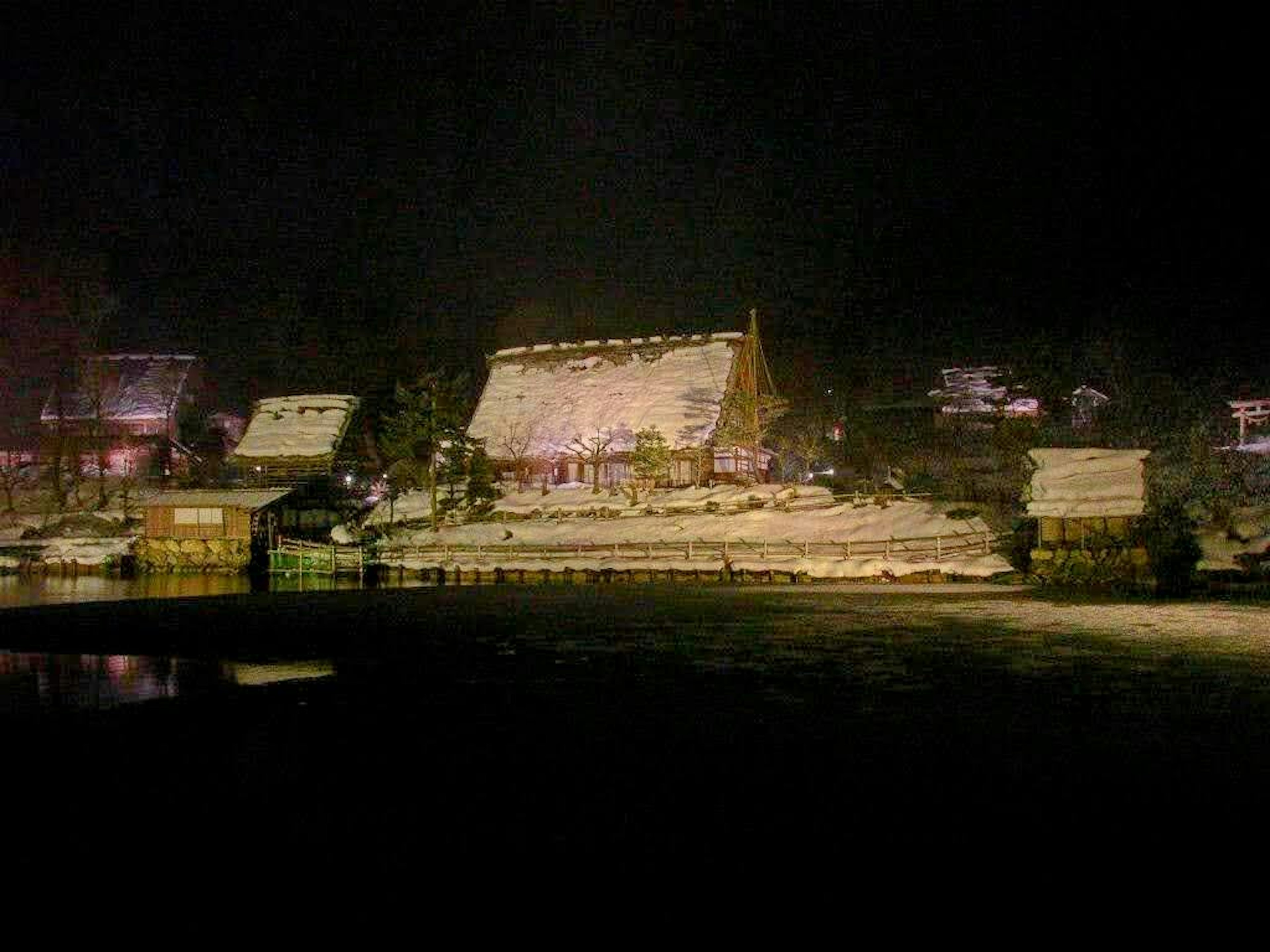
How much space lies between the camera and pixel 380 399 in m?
57.0

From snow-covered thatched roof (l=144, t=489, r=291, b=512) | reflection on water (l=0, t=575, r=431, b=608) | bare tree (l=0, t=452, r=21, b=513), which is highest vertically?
bare tree (l=0, t=452, r=21, b=513)

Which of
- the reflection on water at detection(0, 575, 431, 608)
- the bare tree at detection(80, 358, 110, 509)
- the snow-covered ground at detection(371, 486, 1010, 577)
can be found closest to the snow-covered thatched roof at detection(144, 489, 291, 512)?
the reflection on water at detection(0, 575, 431, 608)

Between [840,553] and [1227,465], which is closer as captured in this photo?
[840,553]

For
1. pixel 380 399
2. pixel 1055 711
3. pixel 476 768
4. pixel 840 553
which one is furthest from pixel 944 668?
pixel 380 399

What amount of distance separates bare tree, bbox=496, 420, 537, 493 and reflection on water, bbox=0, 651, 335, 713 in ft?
100

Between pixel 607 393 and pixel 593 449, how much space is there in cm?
407

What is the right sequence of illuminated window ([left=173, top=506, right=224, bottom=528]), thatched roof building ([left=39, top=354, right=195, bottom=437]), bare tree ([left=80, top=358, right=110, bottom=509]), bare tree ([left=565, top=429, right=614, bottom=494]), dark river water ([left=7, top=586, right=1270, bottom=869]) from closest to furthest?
dark river water ([left=7, top=586, right=1270, bottom=869])
illuminated window ([left=173, top=506, right=224, bottom=528])
bare tree ([left=565, top=429, right=614, bottom=494])
bare tree ([left=80, top=358, right=110, bottom=509])
thatched roof building ([left=39, top=354, right=195, bottom=437])

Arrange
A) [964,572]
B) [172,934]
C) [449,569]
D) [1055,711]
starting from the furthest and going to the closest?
[449,569]
[964,572]
[1055,711]
[172,934]

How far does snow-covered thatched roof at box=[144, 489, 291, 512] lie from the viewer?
3581 centimetres

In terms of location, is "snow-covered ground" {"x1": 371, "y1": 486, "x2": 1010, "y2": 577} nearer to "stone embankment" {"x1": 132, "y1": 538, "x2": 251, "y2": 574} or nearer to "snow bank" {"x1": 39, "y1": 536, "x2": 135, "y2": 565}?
"stone embankment" {"x1": 132, "y1": 538, "x2": 251, "y2": 574}

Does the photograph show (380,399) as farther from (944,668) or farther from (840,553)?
(944,668)

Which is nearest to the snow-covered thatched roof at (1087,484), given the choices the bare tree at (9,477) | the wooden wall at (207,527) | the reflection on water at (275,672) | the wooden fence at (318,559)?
the reflection on water at (275,672)

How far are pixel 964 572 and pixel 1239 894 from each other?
21404 mm

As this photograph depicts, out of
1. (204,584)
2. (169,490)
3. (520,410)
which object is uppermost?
(520,410)
